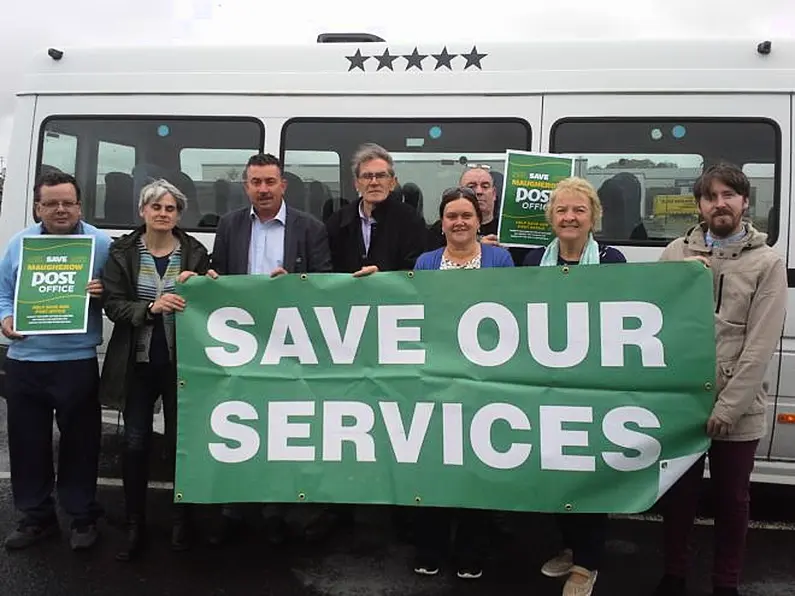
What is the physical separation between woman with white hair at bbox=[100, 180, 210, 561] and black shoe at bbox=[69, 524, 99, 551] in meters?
0.24

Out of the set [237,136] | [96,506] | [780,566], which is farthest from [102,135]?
[780,566]

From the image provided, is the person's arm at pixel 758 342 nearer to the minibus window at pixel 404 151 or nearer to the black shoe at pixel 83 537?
the minibus window at pixel 404 151

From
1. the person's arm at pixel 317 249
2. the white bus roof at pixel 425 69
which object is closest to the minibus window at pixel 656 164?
the white bus roof at pixel 425 69

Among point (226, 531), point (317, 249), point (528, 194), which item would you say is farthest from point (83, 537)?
point (528, 194)

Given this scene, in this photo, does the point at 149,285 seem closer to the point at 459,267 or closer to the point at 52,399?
the point at 52,399

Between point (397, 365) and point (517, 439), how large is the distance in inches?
27.1

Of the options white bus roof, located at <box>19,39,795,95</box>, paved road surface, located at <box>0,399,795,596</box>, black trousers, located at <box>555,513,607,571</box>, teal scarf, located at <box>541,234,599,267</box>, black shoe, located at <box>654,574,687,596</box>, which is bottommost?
paved road surface, located at <box>0,399,795,596</box>

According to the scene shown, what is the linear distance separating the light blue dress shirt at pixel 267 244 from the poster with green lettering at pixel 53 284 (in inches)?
34.8

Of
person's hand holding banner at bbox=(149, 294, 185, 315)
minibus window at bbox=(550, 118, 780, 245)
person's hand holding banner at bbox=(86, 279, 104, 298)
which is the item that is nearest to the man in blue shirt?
person's hand holding banner at bbox=(86, 279, 104, 298)

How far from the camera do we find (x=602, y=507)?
3488 mm

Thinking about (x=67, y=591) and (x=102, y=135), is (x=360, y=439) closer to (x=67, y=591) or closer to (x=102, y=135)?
(x=67, y=591)

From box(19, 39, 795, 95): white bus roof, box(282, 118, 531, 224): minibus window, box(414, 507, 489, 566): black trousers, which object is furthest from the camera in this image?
box(282, 118, 531, 224): minibus window

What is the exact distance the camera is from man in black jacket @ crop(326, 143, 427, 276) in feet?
13.8

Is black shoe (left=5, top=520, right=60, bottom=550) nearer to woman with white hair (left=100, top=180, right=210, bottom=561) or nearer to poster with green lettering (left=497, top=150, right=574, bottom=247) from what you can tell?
woman with white hair (left=100, top=180, right=210, bottom=561)
